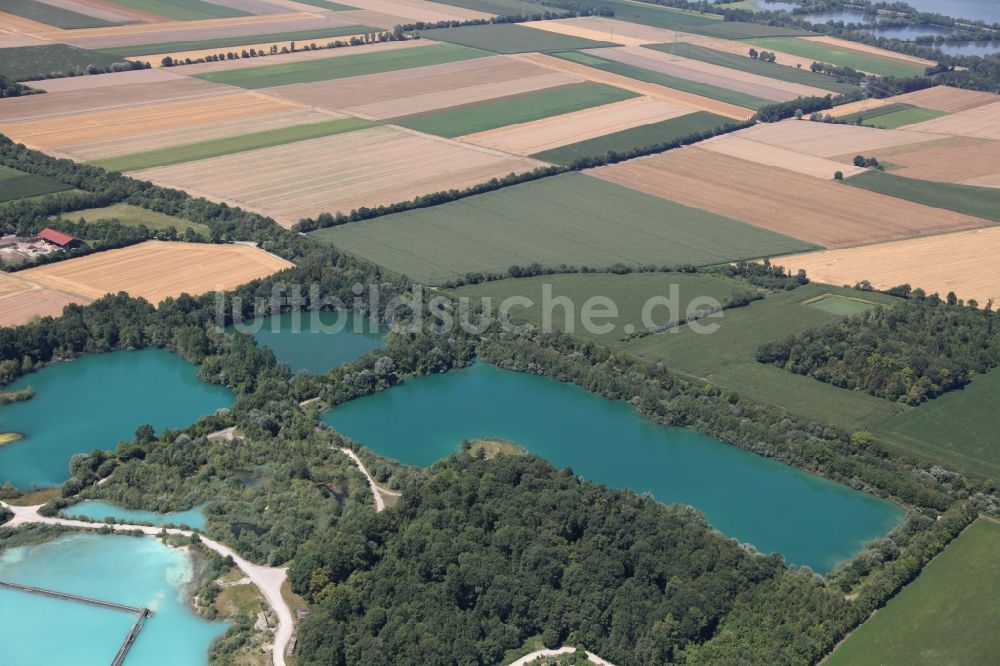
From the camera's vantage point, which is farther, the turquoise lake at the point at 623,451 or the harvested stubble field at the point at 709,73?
the harvested stubble field at the point at 709,73

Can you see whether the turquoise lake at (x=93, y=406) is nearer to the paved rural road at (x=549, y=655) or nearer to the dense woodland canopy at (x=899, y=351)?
the paved rural road at (x=549, y=655)

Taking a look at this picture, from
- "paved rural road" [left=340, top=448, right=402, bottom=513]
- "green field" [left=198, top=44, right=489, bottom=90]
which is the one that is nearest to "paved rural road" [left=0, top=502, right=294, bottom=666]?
"paved rural road" [left=340, top=448, right=402, bottom=513]

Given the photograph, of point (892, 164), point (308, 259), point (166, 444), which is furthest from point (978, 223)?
point (166, 444)

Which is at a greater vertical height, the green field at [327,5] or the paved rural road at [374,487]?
the green field at [327,5]

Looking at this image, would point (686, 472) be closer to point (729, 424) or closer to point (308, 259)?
point (729, 424)

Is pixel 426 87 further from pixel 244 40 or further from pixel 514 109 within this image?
pixel 244 40

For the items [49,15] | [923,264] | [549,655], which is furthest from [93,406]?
[49,15]

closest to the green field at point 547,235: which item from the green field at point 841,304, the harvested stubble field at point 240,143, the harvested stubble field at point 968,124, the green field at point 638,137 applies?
the green field at point 841,304
